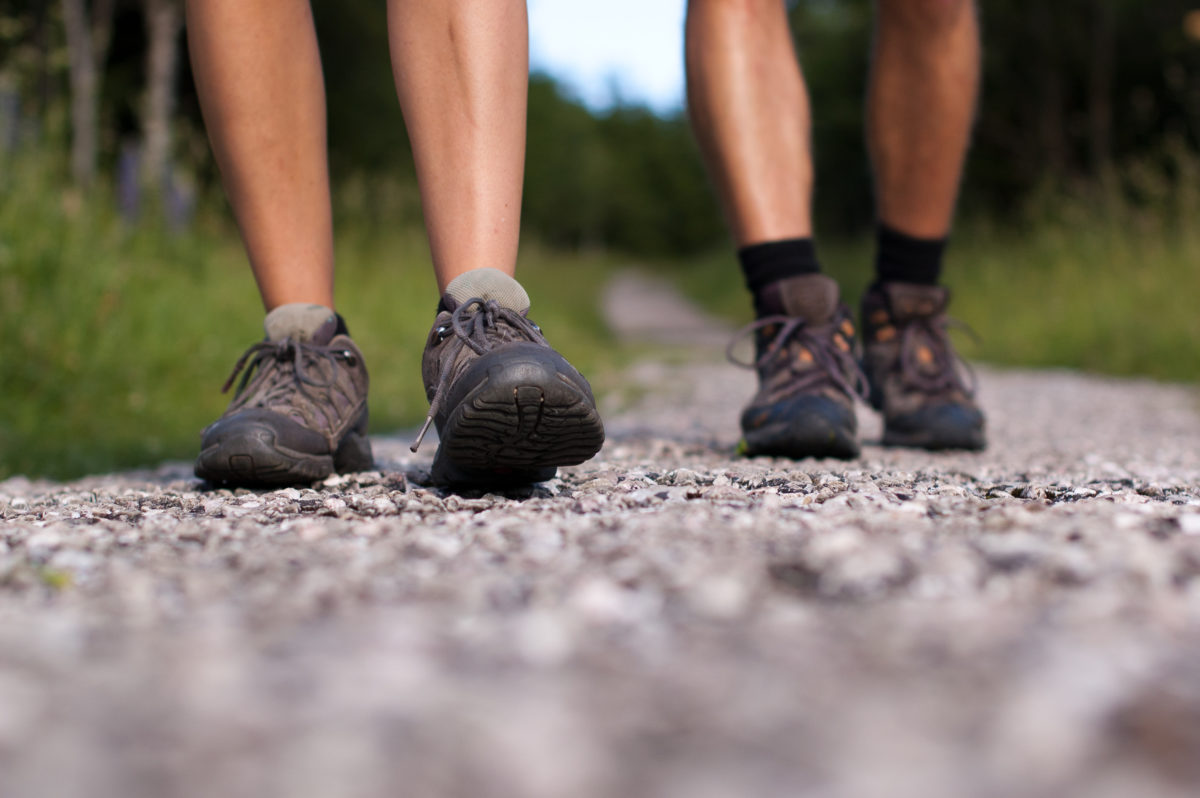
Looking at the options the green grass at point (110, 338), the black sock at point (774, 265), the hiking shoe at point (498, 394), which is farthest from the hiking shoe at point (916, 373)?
the green grass at point (110, 338)

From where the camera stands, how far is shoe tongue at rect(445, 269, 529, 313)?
1.62 metres

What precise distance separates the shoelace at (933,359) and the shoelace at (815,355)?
1.12 feet

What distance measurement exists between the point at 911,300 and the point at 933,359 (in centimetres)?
17

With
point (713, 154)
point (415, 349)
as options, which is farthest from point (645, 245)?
point (713, 154)

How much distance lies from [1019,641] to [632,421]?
278cm

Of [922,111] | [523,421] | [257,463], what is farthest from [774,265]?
[257,463]

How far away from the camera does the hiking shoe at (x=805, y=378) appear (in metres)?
2.10

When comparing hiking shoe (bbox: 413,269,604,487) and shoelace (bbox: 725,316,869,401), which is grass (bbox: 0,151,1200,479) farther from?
shoelace (bbox: 725,316,869,401)

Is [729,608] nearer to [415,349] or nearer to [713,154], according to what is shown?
[713,154]

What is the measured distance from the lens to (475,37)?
5.47ft

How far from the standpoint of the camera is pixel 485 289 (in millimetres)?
1622

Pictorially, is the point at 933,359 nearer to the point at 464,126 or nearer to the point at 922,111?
the point at 922,111

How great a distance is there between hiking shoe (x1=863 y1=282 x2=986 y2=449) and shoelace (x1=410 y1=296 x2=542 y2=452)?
1.30 m

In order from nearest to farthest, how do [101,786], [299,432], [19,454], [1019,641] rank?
[101,786] → [1019,641] → [299,432] → [19,454]
